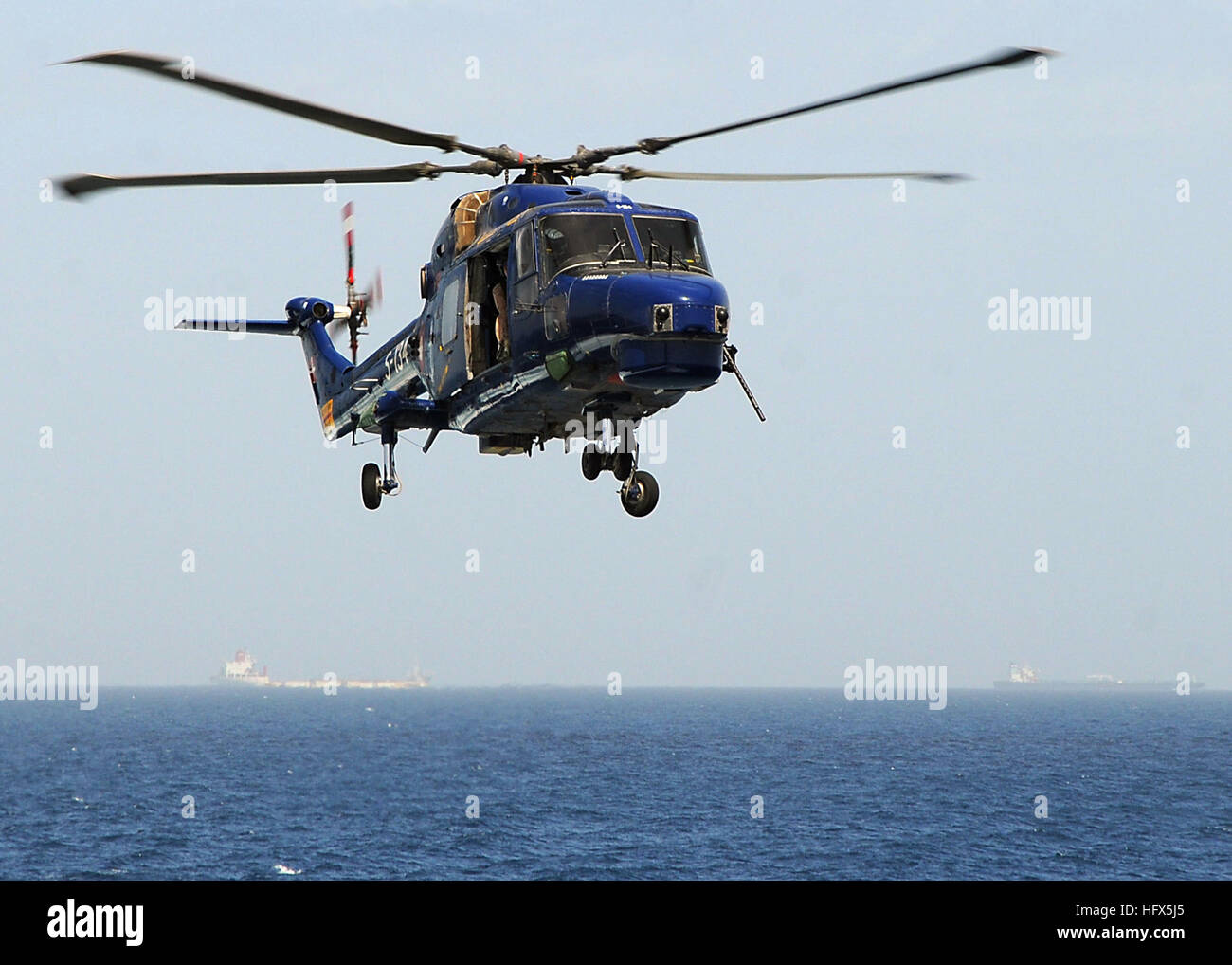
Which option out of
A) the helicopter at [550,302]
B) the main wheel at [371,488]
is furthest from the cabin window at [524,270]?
the main wheel at [371,488]

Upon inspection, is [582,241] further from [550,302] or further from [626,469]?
[626,469]

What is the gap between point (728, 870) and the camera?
297 ft

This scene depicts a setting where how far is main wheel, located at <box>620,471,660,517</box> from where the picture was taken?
70.9 ft

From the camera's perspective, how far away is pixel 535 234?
20.5 meters

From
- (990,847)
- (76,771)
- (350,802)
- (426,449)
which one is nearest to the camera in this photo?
(426,449)

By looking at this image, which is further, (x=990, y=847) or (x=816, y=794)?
(x=816, y=794)

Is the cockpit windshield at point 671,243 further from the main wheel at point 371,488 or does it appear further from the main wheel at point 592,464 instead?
the main wheel at point 371,488

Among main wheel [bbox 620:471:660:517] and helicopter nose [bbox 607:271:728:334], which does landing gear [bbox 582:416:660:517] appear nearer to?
main wheel [bbox 620:471:660:517]

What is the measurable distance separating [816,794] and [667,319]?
118 metres
